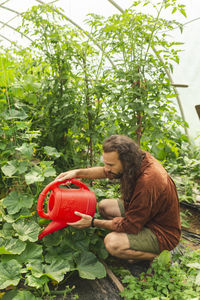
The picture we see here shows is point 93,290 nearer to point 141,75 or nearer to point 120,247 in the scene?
point 120,247

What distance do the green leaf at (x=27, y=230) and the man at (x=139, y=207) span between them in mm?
256

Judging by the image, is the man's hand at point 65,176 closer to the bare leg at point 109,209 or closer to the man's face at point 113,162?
the man's face at point 113,162

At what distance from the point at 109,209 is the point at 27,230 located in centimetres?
74

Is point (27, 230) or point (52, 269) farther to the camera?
point (27, 230)

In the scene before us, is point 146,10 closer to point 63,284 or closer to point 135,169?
point 135,169

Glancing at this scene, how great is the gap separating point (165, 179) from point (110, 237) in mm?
548

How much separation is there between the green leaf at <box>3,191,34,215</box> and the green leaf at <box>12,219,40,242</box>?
0.10 meters

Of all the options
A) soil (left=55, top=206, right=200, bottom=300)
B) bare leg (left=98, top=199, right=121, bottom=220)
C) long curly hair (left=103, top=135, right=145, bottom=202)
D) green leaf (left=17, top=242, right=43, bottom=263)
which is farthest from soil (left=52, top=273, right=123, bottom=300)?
long curly hair (left=103, top=135, right=145, bottom=202)

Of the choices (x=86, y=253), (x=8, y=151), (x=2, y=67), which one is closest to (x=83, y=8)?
(x=2, y=67)

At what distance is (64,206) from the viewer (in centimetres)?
176

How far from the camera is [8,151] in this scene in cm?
212

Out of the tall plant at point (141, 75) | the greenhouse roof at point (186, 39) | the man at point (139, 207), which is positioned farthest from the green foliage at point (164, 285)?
the greenhouse roof at point (186, 39)

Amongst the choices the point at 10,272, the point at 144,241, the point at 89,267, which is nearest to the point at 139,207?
the point at 144,241

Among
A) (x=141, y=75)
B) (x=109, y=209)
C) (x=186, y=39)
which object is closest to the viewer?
(x=141, y=75)
